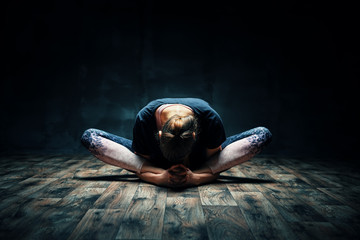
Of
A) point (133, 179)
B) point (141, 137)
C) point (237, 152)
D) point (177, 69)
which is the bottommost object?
point (133, 179)

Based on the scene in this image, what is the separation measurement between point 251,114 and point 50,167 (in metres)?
2.32

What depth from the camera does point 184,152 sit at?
1432mm

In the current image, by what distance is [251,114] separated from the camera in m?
3.17

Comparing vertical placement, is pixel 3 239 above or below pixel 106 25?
below

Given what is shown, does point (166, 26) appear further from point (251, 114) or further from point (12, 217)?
point (12, 217)

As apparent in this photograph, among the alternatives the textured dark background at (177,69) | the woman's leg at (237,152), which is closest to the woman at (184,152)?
the woman's leg at (237,152)

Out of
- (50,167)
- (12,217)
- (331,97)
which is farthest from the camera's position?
(331,97)

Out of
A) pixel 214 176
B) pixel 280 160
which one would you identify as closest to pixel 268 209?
pixel 214 176

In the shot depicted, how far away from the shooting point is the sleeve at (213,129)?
1604 mm

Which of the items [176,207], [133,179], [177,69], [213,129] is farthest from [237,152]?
[177,69]

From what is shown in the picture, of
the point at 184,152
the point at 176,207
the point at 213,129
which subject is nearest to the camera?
the point at 176,207

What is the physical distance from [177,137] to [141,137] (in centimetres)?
36

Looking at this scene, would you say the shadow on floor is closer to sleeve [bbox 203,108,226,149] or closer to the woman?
the woman

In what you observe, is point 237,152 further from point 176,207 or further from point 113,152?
point 113,152
